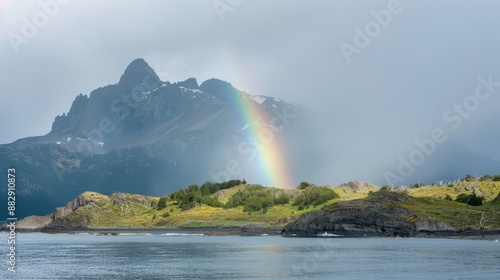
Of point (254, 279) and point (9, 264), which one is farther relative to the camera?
point (9, 264)

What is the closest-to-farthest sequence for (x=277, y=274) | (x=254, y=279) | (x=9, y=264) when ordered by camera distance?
(x=254, y=279), (x=277, y=274), (x=9, y=264)

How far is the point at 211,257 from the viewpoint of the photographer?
140 metres

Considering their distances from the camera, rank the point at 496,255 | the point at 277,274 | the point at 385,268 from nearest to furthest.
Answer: the point at 277,274, the point at 385,268, the point at 496,255

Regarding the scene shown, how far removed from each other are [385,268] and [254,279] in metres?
28.5

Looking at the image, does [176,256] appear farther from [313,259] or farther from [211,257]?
[313,259]

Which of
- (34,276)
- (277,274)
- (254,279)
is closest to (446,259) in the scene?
(277,274)

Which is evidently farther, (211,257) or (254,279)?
(211,257)

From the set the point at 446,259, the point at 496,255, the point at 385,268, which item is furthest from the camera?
the point at 496,255

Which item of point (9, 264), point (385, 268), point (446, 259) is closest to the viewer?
point (385, 268)

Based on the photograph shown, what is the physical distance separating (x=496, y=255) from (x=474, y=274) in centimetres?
4362

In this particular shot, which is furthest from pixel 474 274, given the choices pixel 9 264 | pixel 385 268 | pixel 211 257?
pixel 9 264

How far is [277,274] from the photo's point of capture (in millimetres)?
102125

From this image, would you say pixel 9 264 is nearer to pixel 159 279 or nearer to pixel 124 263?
pixel 124 263

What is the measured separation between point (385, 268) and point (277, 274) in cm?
2139
